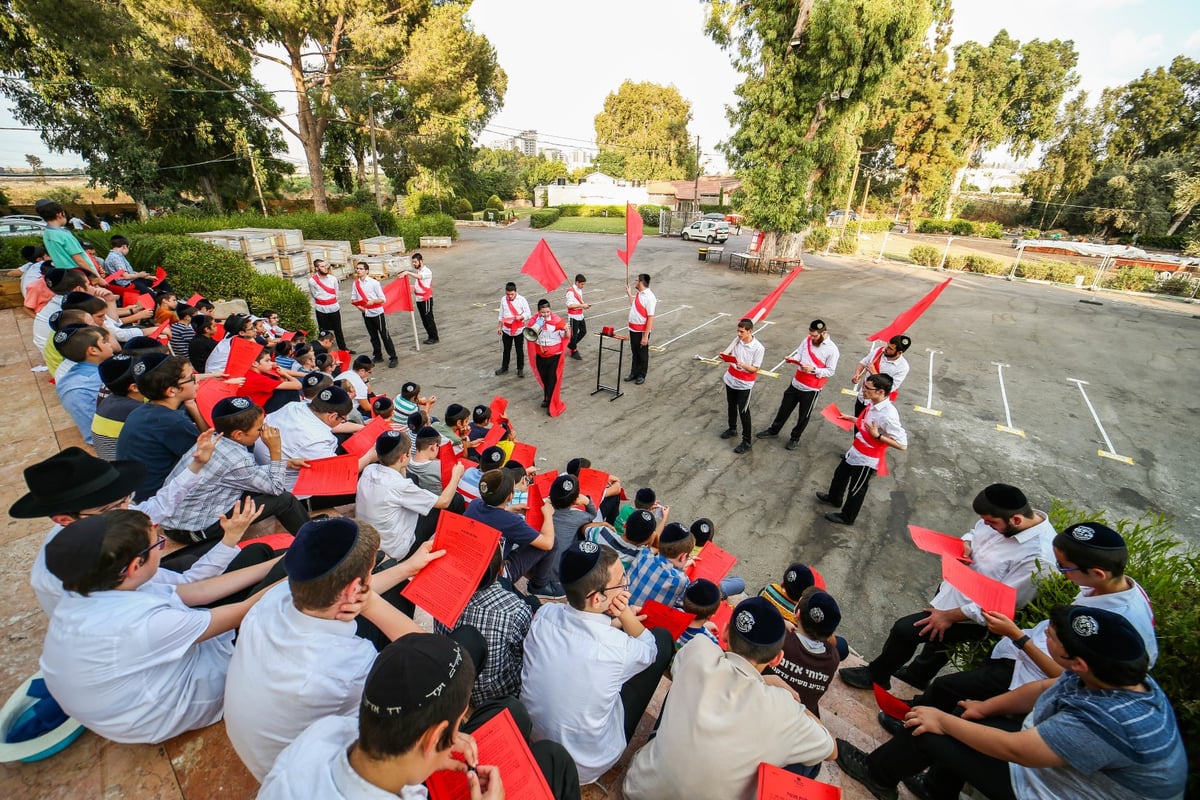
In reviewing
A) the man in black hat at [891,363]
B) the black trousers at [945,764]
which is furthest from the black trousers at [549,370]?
the black trousers at [945,764]

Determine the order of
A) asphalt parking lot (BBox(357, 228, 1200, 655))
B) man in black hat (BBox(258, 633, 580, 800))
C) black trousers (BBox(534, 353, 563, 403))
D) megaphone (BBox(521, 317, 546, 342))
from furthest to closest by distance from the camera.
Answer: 1. black trousers (BBox(534, 353, 563, 403))
2. megaphone (BBox(521, 317, 546, 342))
3. asphalt parking lot (BBox(357, 228, 1200, 655))
4. man in black hat (BBox(258, 633, 580, 800))

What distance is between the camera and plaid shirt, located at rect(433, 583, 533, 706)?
2.47 m

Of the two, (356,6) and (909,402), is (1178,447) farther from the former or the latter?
(356,6)

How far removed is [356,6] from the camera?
18.6 meters

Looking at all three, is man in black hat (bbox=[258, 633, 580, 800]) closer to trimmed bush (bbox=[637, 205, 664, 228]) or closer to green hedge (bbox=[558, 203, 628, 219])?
trimmed bush (bbox=[637, 205, 664, 228])

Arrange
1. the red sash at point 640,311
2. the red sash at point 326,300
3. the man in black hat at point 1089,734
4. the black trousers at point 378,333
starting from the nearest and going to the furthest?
the man in black hat at point 1089,734, the red sash at point 640,311, the red sash at point 326,300, the black trousers at point 378,333

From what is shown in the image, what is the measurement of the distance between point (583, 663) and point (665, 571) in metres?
1.10

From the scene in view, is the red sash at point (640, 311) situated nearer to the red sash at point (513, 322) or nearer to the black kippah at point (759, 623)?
the red sash at point (513, 322)

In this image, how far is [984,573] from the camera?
11.3 ft

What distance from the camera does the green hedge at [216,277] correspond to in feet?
31.1

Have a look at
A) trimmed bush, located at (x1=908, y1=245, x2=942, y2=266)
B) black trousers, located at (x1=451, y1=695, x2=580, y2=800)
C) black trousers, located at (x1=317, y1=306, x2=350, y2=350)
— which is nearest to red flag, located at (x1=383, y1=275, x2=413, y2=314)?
black trousers, located at (x1=317, y1=306, x2=350, y2=350)

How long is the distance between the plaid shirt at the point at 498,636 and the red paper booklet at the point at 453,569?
16 cm

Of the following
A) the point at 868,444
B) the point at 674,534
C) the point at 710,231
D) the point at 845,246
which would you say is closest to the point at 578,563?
the point at 674,534

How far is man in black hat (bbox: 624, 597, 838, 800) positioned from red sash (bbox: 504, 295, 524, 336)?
7717mm
